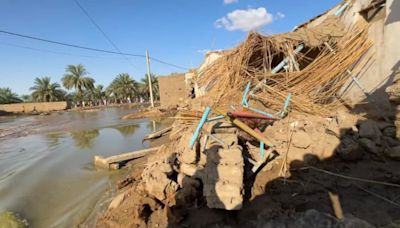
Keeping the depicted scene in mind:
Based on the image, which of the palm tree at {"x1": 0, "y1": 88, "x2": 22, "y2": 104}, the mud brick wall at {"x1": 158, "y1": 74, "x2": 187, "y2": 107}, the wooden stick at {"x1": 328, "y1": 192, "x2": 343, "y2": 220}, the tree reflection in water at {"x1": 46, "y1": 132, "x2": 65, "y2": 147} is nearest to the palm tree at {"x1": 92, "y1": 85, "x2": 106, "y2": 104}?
the palm tree at {"x1": 0, "y1": 88, "x2": 22, "y2": 104}

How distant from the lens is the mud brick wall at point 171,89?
23.6m

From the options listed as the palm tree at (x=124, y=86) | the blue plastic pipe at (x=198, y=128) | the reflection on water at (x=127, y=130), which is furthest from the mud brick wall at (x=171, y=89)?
the palm tree at (x=124, y=86)

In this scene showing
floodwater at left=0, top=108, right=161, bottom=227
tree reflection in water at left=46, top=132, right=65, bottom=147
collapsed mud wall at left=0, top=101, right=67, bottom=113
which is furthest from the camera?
collapsed mud wall at left=0, top=101, right=67, bottom=113

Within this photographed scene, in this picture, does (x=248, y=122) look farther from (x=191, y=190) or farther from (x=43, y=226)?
(x=43, y=226)

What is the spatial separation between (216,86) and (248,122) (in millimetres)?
1680

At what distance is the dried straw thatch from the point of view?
17.3 feet

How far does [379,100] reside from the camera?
15.5 feet

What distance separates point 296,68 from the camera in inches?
229

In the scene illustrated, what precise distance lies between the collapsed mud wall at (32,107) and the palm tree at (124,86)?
51.6ft

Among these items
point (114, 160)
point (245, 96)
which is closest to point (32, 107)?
point (114, 160)

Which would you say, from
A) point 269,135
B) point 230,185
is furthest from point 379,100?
point 230,185

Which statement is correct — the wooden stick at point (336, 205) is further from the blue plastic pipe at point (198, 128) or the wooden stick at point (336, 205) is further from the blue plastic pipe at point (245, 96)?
the blue plastic pipe at point (245, 96)

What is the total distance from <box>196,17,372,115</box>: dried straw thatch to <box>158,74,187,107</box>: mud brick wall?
17.5 m

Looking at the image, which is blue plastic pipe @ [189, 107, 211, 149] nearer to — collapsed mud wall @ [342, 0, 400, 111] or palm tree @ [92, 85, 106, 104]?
collapsed mud wall @ [342, 0, 400, 111]
